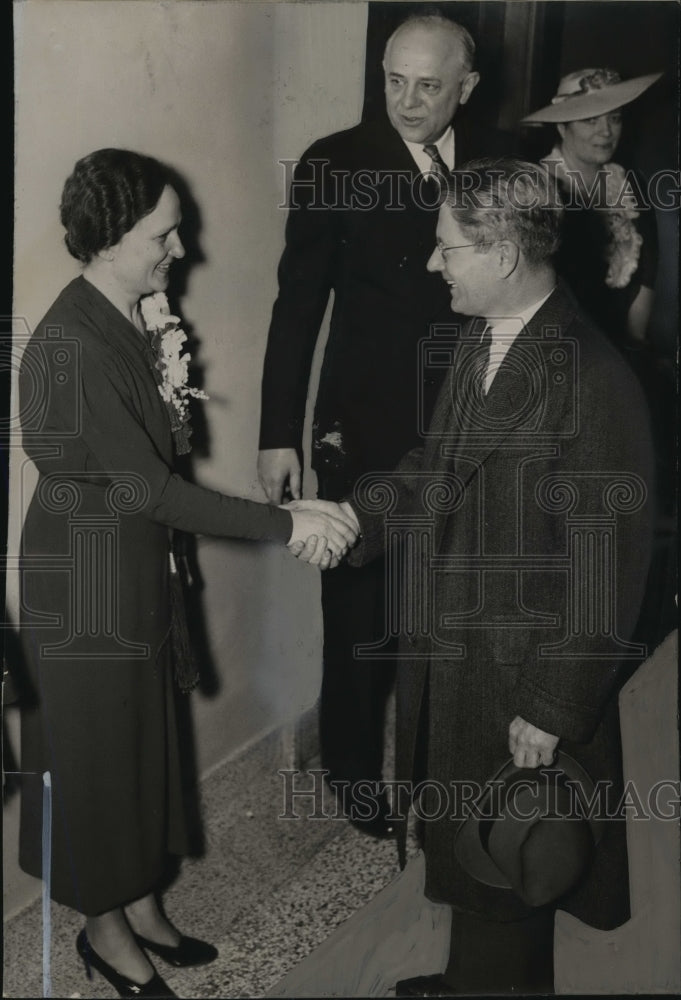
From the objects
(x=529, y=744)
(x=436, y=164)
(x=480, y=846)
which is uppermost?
(x=436, y=164)

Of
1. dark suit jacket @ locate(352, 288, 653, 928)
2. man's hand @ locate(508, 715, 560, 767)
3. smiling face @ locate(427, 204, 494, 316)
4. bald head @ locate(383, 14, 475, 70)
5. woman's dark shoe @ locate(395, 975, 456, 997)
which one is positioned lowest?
woman's dark shoe @ locate(395, 975, 456, 997)

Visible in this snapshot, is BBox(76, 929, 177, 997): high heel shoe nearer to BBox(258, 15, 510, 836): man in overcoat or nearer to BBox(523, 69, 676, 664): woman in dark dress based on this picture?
BBox(258, 15, 510, 836): man in overcoat

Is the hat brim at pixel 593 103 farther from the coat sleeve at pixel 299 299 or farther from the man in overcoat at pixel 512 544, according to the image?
the coat sleeve at pixel 299 299

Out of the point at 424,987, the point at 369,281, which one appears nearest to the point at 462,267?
the point at 369,281

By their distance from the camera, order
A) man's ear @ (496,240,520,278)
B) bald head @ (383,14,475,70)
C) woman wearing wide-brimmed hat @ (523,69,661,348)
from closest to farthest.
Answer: man's ear @ (496,240,520,278) < bald head @ (383,14,475,70) < woman wearing wide-brimmed hat @ (523,69,661,348)

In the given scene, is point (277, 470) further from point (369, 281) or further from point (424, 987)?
point (424, 987)

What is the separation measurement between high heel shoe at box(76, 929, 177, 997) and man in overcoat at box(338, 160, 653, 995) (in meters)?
0.57

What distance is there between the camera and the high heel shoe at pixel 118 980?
2.55 m

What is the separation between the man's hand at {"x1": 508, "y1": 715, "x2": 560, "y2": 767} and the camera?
2387mm

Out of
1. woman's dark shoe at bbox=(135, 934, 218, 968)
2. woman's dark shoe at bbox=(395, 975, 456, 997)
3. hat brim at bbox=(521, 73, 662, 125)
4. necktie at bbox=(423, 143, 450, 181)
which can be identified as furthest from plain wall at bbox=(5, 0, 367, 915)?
woman's dark shoe at bbox=(395, 975, 456, 997)

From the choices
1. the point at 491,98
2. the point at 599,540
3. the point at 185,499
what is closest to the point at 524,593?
the point at 599,540

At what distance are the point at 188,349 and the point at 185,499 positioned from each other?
287 mm

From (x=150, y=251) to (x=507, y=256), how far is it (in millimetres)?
658

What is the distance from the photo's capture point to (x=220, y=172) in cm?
239
